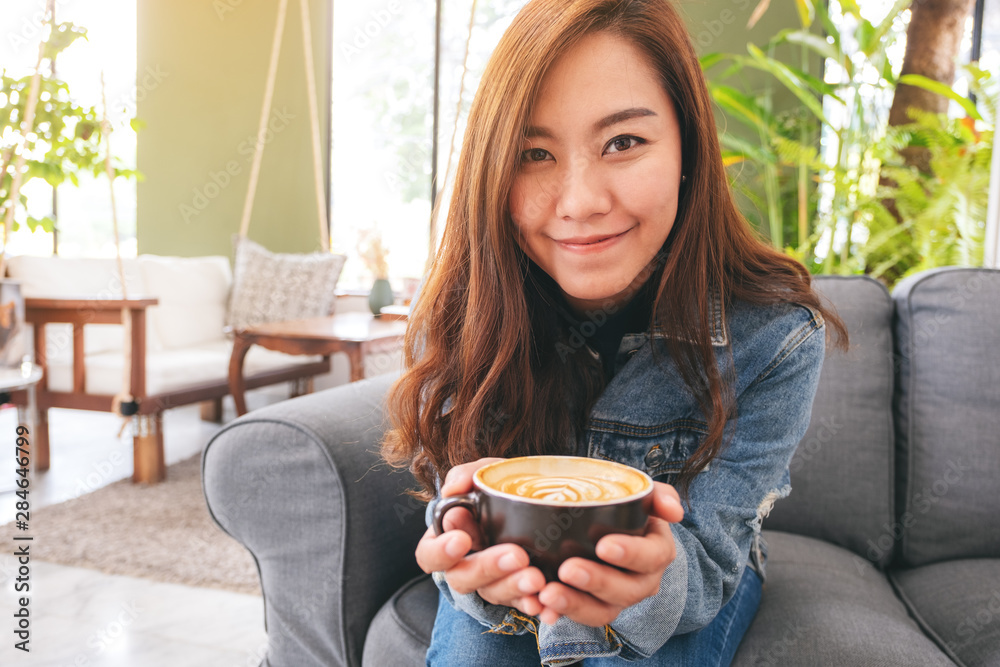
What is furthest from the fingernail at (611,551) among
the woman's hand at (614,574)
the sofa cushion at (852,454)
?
the sofa cushion at (852,454)

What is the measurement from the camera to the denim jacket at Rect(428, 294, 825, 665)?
0.78m

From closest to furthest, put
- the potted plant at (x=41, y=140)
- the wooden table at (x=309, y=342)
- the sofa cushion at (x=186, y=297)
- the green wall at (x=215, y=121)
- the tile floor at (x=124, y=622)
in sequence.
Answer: the tile floor at (x=124, y=622) → the potted plant at (x=41, y=140) → the wooden table at (x=309, y=342) → the sofa cushion at (x=186, y=297) → the green wall at (x=215, y=121)

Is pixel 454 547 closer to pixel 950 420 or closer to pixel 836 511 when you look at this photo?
pixel 836 511

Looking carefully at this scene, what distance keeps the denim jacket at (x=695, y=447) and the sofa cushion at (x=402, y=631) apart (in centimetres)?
12

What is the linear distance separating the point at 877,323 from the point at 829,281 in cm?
13

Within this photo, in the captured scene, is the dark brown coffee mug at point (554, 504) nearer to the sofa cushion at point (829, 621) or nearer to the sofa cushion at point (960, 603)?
the sofa cushion at point (829, 621)

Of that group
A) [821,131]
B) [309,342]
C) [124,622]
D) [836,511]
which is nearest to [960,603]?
[836,511]

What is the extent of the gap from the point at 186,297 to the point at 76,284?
2.00ft

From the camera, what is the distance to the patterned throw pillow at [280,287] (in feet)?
13.5

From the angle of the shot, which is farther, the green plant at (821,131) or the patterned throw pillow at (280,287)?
the patterned throw pillow at (280,287)

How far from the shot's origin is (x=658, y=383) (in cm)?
96

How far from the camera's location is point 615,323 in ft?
3.43

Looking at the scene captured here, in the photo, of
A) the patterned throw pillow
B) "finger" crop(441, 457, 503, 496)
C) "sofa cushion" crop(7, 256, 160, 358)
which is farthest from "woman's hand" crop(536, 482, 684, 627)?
the patterned throw pillow

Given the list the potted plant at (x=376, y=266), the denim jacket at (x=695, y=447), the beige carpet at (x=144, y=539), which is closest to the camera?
the denim jacket at (x=695, y=447)
